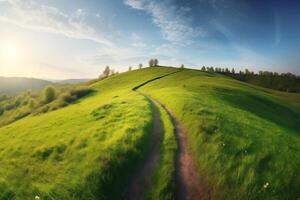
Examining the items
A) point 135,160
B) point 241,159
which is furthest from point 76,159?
point 241,159

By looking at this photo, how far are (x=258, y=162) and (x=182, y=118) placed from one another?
11404 mm

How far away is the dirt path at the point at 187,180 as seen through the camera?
13117mm

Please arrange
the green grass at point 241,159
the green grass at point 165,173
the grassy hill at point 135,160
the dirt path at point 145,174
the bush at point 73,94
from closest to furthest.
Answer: the green grass at point 165,173 < the dirt path at point 145,174 < the grassy hill at point 135,160 < the green grass at point 241,159 < the bush at point 73,94

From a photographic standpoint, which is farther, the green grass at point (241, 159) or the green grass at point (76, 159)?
the green grass at point (241, 159)

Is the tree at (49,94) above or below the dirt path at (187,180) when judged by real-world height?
below

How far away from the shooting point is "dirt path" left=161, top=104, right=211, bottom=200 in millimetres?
13117

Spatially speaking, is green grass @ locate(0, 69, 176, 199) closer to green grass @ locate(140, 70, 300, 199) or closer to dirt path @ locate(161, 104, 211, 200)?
dirt path @ locate(161, 104, 211, 200)

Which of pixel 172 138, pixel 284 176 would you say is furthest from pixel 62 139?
pixel 284 176

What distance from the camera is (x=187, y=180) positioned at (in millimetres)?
14344

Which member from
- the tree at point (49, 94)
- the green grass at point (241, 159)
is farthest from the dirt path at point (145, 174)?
the tree at point (49, 94)

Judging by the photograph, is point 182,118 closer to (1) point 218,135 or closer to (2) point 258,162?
(1) point 218,135

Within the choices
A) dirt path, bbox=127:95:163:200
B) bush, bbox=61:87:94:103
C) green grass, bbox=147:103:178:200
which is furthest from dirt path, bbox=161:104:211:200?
bush, bbox=61:87:94:103

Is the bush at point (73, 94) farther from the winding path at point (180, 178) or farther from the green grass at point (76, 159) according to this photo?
the winding path at point (180, 178)

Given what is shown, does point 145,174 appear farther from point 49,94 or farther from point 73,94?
point 49,94
